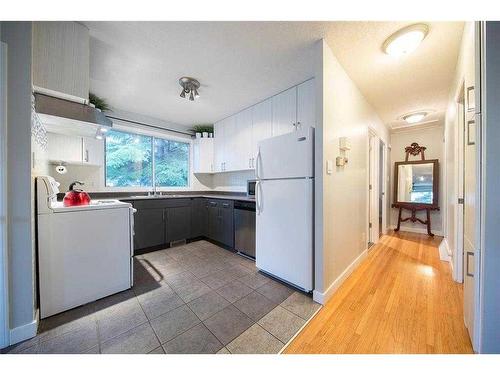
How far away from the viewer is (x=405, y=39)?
1.56m

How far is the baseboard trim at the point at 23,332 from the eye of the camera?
3.98 ft

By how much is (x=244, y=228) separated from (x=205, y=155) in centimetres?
193

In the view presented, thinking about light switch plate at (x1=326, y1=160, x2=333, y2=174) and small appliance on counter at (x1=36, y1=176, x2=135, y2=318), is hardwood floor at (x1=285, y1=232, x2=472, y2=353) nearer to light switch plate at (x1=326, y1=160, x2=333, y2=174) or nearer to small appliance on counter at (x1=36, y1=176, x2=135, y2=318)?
light switch plate at (x1=326, y1=160, x2=333, y2=174)

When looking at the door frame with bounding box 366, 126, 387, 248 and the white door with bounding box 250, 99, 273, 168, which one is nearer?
the white door with bounding box 250, 99, 273, 168

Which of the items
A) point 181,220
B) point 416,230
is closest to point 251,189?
point 181,220

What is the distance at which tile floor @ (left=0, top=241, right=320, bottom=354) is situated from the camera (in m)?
1.21

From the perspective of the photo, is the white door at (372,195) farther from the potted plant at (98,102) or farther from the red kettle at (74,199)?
the potted plant at (98,102)

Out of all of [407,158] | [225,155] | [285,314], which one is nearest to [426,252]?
[407,158]

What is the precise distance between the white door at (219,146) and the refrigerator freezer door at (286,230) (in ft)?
5.87

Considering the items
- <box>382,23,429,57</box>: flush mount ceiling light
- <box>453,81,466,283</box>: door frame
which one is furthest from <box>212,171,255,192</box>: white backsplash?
<box>453,81,466,283</box>: door frame

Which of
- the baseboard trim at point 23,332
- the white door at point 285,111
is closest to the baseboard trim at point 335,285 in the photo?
the white door at point 285,111

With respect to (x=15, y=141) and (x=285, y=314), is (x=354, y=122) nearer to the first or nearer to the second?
(x=285, y=314)

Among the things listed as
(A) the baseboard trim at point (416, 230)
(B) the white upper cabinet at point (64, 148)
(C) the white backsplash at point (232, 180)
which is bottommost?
(A) the baseboard trim at point (416, 230)

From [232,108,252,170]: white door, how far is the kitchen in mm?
34
